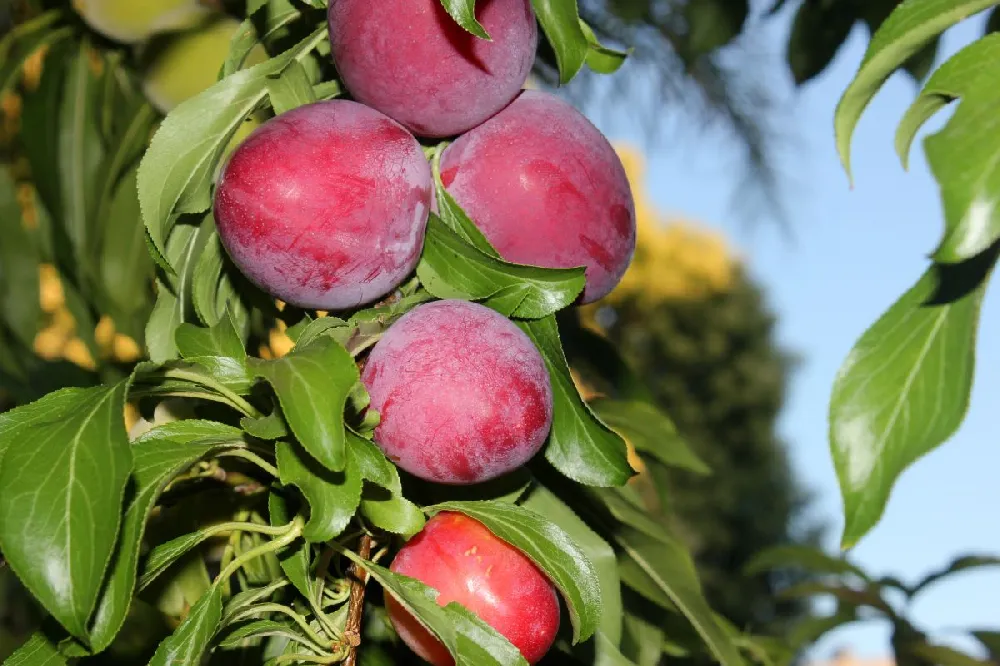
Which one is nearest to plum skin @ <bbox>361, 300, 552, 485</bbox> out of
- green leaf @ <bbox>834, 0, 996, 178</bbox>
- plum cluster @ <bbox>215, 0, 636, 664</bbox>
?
plum cluster @ <bbox>215, 0, 636, 664</bbox>

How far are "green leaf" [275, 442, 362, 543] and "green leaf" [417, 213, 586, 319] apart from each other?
0.11 m

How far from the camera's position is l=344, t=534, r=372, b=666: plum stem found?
0.47 meters

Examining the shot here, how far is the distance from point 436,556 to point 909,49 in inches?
13.7

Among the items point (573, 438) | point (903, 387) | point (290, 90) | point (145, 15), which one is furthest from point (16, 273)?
point (903, 387)

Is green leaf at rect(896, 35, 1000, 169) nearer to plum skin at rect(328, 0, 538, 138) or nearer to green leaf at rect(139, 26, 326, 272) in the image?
plum skin at rect(328, 0, 538, 138)

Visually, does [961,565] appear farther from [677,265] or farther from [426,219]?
[677,265]

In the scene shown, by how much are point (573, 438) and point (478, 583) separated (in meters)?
0.09

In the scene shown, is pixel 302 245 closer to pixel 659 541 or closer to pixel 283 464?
pixel 283 464

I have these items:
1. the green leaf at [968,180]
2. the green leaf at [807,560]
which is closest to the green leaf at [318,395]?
the green leaf at [968,180]

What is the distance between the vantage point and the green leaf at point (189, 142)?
1.63 feet

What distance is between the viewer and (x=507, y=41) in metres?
0.51

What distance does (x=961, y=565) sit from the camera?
138cm

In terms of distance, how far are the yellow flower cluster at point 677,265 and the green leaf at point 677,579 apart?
238 inches

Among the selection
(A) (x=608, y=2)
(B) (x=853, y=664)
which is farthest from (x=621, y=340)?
(A) (x=608, y=2)
